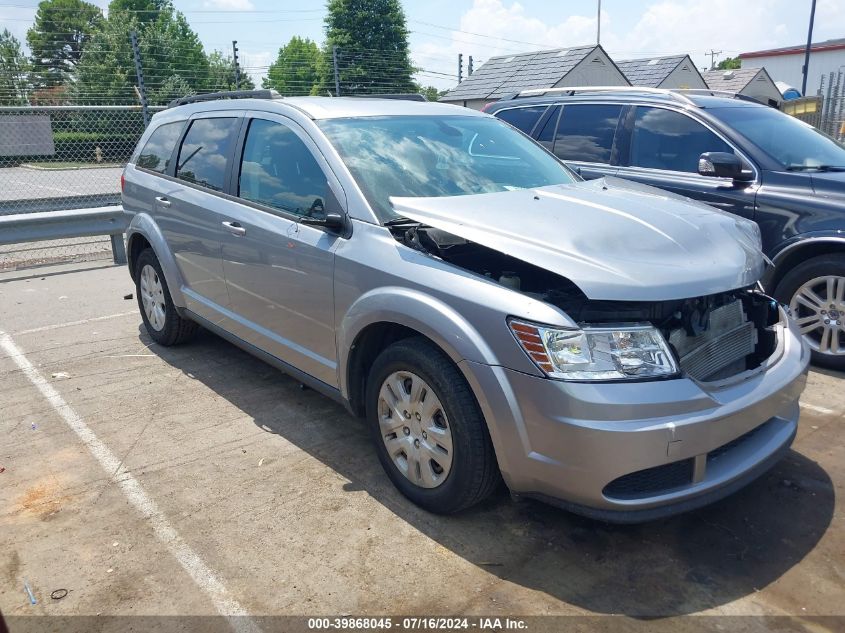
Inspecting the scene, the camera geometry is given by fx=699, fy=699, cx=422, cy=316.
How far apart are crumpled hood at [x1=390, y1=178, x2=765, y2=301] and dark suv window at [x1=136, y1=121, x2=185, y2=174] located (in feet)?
8.82

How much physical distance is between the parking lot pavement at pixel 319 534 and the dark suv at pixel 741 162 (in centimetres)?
88

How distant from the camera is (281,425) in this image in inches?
170

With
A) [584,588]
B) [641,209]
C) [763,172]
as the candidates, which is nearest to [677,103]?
[763,172]

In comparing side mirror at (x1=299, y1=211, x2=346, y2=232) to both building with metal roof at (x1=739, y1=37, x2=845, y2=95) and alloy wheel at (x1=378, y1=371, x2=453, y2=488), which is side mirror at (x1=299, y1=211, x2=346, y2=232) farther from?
building with metal roof at (x1=739, y1=37, x2=845, y2=95)

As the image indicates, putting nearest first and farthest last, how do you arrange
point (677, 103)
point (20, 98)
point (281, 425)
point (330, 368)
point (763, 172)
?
point (330, 368) < point (281, 425) < point (763, 172) < point (677, 103) < point (20, 98)

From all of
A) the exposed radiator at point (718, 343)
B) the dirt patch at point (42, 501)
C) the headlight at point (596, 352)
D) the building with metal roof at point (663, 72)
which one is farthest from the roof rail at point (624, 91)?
the building with metal roof at point (663, 72)

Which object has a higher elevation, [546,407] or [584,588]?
[546,407]

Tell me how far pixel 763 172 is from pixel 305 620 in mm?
4568

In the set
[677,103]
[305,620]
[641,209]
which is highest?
[677,103]

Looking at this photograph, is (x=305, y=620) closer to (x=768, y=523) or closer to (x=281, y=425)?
(x=281, y=425)

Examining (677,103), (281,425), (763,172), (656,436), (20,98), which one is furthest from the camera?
(20,98)

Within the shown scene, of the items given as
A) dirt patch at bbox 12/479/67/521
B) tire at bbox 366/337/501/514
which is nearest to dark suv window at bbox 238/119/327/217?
tire at bbox 366/337/501/514

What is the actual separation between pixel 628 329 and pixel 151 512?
2391mm

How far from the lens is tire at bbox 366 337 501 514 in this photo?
2953mm
